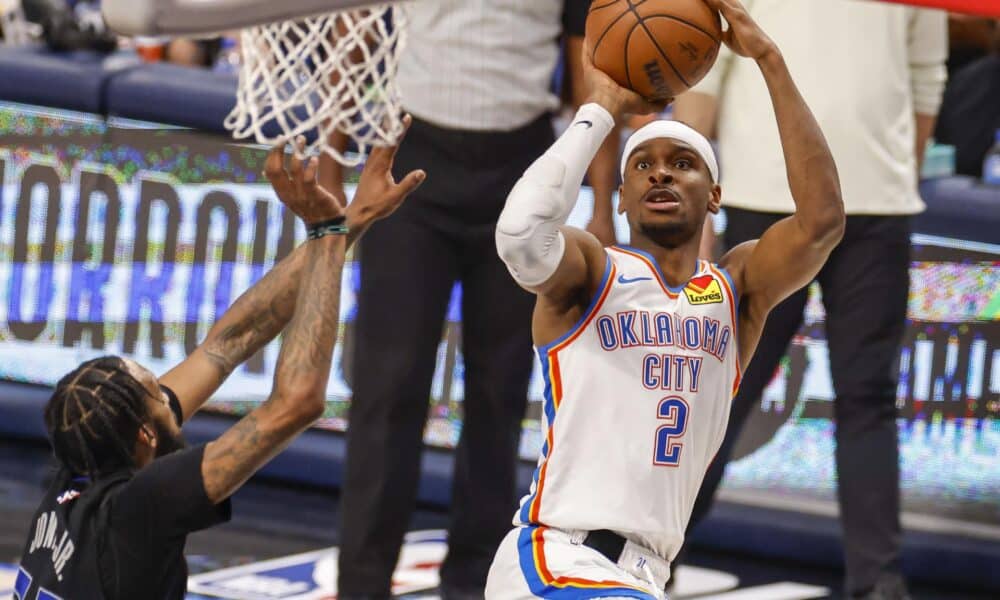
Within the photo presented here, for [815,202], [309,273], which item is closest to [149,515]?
[309,273]

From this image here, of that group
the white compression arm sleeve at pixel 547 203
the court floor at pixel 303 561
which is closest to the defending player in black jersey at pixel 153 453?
the white compression arm sleeve at pixel 547 203

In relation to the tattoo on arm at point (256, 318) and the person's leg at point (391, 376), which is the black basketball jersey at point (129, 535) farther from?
the person's leg at point (391, 376)

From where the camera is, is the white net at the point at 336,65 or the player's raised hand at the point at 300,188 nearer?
the player's raised hand at the point at 300,188

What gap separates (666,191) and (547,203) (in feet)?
1.33

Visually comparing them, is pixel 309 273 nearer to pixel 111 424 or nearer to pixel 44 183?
pixel 111 424

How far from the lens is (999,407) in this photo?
6457 mm

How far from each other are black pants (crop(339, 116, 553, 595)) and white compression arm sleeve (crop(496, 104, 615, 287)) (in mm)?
1520

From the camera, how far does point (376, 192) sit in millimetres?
4344

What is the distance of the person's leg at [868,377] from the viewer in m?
5.71

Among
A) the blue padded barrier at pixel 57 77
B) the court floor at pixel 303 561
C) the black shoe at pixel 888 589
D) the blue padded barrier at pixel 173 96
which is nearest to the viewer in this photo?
the black shoe at pixel 888 589

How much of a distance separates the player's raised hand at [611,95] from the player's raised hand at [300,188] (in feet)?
2.08

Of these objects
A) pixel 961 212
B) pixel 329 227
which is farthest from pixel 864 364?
pixel 329 227

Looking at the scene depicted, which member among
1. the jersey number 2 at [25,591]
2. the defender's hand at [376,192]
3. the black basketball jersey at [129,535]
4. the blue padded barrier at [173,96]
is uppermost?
the blue padded barrier at [173,96]

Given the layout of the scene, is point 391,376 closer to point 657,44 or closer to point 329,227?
point 329,227
